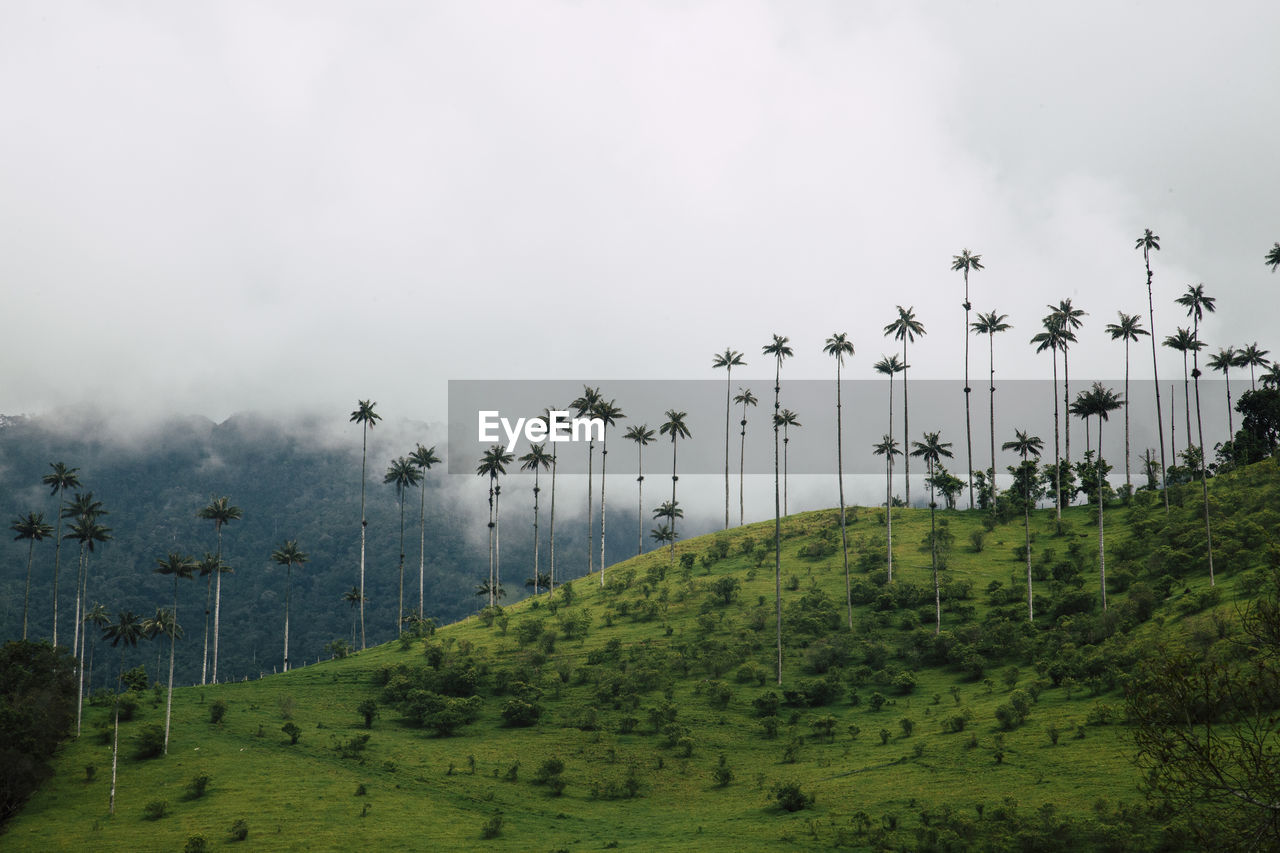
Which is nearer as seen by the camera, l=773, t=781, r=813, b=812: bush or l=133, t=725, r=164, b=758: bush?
l=773, t=781, r=813, b=812: bush

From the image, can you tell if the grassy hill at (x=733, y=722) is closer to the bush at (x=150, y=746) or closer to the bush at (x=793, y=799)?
the bush at (x=793, y=799)

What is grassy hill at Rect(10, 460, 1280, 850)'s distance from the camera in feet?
175

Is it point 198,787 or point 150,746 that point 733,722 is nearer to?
point 198,787

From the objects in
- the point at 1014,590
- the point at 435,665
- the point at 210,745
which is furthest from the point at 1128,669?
the point at 210,745

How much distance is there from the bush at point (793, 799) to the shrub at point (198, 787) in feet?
137

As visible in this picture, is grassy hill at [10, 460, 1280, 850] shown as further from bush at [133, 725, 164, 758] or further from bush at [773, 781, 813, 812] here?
bush at [133, 725, 164, 758]

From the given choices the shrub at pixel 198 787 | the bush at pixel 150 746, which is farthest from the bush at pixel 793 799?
the bush at pixel 150 746

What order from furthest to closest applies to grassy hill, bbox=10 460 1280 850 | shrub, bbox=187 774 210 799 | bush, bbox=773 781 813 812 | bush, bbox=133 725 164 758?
bush, bbox=133 725 164 758, shrub, bbox=187 774 210 799, bush, bbox=773 781 813 812, grassy hill, bbox=10 460 1280 850

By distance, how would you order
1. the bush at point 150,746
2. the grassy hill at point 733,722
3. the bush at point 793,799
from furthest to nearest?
the bush at point 150,746 → the bush at point 793,799 → the grassy hill at point 733,722

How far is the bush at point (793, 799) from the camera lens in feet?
184

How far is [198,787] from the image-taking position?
62.1 m

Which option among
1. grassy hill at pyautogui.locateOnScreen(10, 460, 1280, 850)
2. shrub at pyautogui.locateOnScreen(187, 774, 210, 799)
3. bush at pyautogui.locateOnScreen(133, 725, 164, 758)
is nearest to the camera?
grassy hill at pyautogui.locateOnScreen(10, 460, 1280, 850)

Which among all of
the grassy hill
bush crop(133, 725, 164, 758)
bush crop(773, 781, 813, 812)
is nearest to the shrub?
the grassy hill

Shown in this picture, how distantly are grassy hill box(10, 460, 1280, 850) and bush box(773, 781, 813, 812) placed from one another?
1156mm
